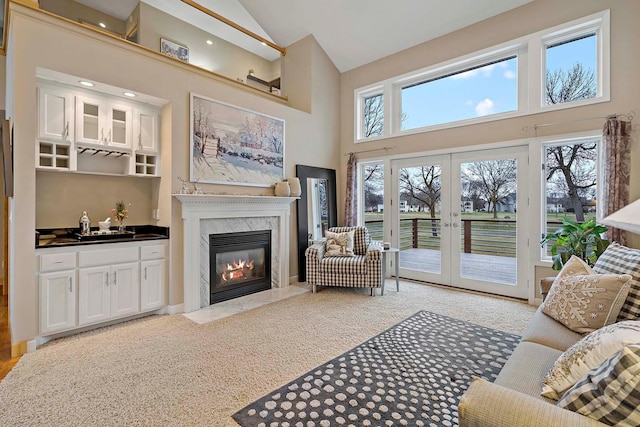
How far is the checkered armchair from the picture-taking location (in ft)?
13.9

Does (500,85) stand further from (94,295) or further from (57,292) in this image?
(57,292)

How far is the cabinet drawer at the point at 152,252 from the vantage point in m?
3.37

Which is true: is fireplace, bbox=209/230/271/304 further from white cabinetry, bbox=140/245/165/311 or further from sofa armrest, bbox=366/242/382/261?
sofa armrest, bbox=366/242/382/261

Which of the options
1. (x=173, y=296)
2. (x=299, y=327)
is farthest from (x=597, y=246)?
(x=173, y=296)

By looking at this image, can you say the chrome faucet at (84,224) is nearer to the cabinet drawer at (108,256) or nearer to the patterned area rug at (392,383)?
the cabinet drawer at (108,256)

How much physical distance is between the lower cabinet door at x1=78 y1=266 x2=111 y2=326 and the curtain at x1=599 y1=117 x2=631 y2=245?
5.42 m

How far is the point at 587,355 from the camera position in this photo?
3.93 feet

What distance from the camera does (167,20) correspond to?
16.8 feet

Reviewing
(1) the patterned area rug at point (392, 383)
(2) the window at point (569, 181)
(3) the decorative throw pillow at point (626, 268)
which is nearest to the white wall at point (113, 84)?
(1) the patterned area rug at point (392, 383)

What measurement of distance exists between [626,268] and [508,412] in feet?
5.58

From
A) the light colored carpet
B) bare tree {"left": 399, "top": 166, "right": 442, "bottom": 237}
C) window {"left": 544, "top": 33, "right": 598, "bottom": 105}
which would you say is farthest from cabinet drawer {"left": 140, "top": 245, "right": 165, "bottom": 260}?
window {"left": 544, "top": 33, "right": 598, "bottom": 105}

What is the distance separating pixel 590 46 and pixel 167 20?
20.3ft

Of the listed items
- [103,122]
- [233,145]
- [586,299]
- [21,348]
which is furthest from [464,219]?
[21,348]

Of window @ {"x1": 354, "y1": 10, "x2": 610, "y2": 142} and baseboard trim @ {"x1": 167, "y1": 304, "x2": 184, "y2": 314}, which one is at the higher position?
window @ {"x1": 354, "y1": 10, "x2": 610, "y2": 142}
